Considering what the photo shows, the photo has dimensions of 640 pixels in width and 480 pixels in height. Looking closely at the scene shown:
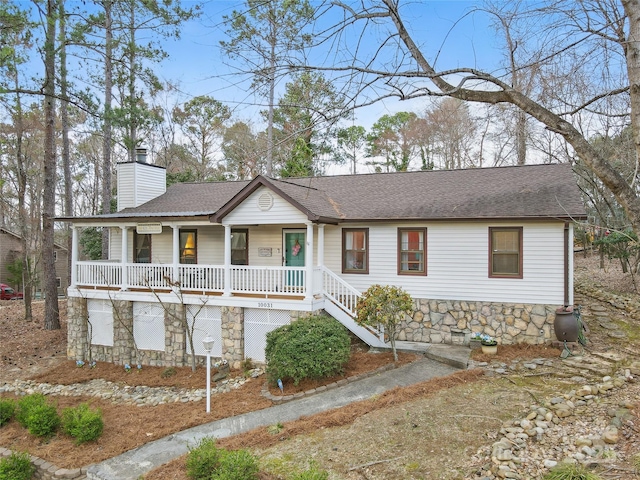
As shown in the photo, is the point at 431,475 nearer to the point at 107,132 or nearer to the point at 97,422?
the point at 97,422

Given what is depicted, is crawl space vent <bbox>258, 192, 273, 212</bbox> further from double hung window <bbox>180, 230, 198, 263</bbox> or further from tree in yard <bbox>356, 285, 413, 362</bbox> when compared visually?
double hung window <bbox>180, 230, 198, 263</bbox>

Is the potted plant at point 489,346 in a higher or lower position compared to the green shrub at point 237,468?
higher

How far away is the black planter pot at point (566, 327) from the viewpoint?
9.83 meters

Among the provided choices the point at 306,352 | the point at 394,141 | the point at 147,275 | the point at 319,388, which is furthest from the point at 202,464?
the point at 394,141

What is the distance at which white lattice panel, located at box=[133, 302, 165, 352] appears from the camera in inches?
523

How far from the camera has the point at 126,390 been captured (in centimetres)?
1148

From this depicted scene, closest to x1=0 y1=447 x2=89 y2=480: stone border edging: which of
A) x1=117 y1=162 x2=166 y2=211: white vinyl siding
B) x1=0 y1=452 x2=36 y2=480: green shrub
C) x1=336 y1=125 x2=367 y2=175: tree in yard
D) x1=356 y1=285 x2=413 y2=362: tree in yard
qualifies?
x1=0 y1=452 x2=36 y2=480: green shrub

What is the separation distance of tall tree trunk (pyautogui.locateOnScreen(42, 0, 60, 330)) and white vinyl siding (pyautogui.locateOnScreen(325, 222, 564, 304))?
1068 cm

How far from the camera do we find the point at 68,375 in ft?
42.0

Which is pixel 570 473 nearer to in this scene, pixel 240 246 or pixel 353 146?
pixel 240 246

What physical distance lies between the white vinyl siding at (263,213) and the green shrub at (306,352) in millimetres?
2963

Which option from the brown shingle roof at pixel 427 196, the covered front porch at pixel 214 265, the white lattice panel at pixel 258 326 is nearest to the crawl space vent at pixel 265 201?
the brown shingle roof at pixel 427 196

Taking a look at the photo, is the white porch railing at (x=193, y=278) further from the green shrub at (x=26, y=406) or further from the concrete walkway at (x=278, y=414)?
the green shrub at (x=26, y=406)

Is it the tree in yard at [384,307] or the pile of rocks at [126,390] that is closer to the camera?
the tree in yard at [384,307]
